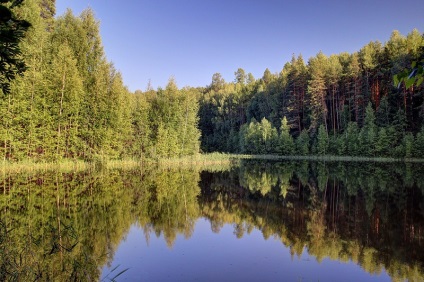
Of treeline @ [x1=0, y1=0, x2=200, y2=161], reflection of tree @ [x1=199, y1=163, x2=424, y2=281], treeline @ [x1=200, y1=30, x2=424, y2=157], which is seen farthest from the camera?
treeline @ [x1=200, y1=30, x2=424, y2=157]

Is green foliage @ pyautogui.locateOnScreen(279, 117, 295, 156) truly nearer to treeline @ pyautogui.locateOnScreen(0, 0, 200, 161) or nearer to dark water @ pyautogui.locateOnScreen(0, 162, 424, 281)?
treeline @ pyautogui.locateOnScreen(0, 0, 200, 161)

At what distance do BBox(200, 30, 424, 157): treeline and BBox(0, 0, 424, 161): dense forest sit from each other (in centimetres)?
19

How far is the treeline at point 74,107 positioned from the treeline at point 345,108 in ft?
77.7

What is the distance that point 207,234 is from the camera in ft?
36.6

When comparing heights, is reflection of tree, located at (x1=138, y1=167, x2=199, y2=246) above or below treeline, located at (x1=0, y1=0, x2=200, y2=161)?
below

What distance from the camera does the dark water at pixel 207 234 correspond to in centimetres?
742

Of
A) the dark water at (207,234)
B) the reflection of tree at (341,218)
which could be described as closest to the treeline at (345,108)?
the reflection of tree at (341,218)

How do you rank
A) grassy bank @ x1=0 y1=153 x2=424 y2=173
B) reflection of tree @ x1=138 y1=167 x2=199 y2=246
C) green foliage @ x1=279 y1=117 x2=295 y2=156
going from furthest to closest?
green foliage @ x1=279 y1=117 x2=295 y2=156
grassy bank @ x1=0 y1=153 x2=424 y2=173
reflection of tree @ x1=138 y1=167 x2=199 y2=246

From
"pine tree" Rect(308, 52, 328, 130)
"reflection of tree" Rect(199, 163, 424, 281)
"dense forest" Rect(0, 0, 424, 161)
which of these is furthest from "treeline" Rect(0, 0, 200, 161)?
"pine tree" Rect(308, 52, 328, 130)

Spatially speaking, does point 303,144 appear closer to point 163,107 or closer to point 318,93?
point 318,93

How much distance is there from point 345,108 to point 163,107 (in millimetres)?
33866

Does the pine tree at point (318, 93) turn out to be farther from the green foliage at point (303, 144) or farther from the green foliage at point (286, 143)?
the green foliage at point (286, 143)

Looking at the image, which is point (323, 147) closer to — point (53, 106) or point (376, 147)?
point (376, 147)

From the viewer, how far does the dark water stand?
24.3 feet
